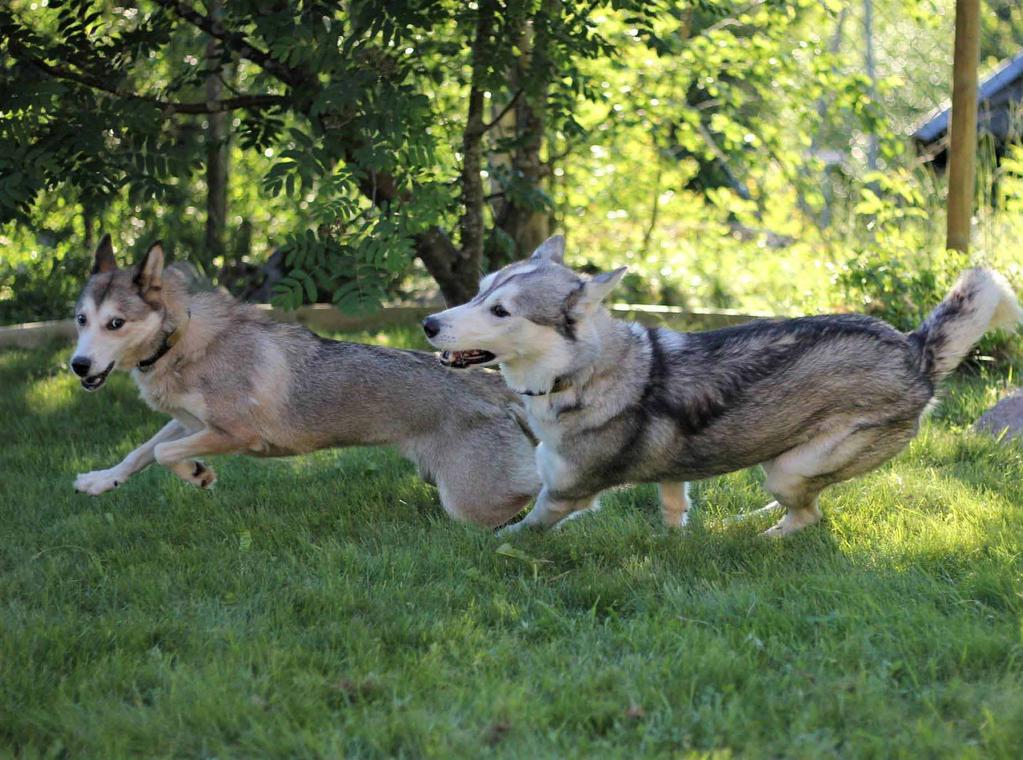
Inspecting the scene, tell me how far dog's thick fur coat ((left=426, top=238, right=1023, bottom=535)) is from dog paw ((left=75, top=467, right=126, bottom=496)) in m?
2.01

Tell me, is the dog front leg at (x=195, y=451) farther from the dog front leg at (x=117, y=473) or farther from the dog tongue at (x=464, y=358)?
the dog tongue at (x=464, y=358)

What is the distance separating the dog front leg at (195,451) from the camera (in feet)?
19.1

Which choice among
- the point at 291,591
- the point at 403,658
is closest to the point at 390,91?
the point at 291,591

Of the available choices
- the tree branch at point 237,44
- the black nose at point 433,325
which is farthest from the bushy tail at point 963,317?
the tree branch at point 237,44

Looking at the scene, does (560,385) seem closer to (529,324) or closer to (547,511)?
(529,324)

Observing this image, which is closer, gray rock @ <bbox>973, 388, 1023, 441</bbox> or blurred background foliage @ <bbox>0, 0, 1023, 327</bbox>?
gray rock @ <bbox>973, 388, 1023, 441</bbox>

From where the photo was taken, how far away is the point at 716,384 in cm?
537

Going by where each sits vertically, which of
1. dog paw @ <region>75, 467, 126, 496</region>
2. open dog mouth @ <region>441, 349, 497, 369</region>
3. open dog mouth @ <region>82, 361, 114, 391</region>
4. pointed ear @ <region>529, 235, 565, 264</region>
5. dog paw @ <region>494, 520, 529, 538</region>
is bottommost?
dog paw @ <region>494, 520, 529, 538</region>

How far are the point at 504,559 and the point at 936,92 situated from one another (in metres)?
16.7

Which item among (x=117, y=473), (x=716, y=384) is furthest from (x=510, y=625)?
(x=117, y=473)

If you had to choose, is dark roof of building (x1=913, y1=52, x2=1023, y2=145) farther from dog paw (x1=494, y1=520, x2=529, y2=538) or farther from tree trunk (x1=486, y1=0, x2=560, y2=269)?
dog paw (x1=494, y1=520, x2=529, y2=538)

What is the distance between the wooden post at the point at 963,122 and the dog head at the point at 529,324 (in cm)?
475

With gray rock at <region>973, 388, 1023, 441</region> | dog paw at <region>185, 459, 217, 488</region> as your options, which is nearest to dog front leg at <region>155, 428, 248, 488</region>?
dog paw at <region>185, 459, 217, 488</region>

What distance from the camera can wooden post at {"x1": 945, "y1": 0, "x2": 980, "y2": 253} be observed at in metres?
8.54
